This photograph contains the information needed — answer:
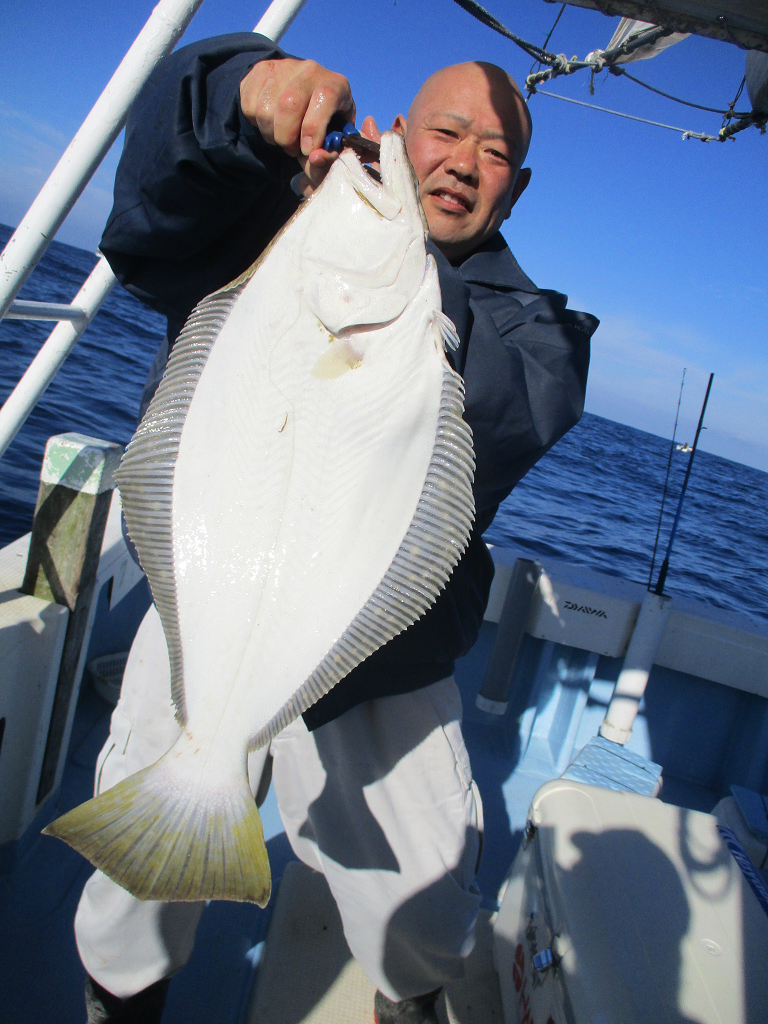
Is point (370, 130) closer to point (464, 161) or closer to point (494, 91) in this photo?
point (464, 161)

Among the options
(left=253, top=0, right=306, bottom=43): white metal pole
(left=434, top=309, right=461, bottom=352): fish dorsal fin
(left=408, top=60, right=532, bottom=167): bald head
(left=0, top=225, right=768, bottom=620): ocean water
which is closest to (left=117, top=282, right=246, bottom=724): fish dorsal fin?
(left=434, top=309, right=461, bottom=352): fish dorsal fin

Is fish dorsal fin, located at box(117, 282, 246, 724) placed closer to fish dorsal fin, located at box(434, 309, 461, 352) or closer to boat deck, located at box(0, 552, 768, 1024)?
fish dorsal fin, located at box(434, 309, 461, 352)

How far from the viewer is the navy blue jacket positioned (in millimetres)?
1214

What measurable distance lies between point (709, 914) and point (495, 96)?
6.85 feet

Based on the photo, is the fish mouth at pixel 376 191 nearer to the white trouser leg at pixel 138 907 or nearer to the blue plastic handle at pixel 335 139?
the blue plastic handle at pixel 335 139

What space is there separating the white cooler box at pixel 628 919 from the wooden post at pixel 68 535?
5.19ft

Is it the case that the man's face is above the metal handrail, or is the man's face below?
above

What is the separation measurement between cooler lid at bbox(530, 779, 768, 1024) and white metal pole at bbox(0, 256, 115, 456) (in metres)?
1.95

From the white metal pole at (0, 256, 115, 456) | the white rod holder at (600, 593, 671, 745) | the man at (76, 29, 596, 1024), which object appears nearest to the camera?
the man at (76, 29, 596, 1024)

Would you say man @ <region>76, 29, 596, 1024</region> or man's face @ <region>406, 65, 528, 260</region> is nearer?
man @ <region>76, 29, 596, 1024</region>

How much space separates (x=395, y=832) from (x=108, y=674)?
1919 millimetres

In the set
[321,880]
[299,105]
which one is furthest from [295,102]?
[321,880]

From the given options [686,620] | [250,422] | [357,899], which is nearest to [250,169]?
[250,422]

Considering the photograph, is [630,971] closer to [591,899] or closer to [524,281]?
[591,899]
